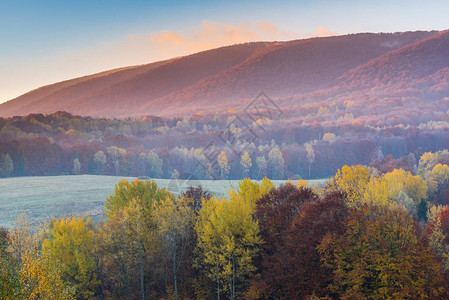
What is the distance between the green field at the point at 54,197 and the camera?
67938 mm

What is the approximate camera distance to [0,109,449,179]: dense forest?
134 m

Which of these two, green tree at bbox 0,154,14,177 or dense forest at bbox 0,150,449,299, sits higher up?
green tree at bbox 0,154,14,177

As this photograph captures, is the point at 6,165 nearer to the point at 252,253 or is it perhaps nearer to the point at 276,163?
the point at 276,163

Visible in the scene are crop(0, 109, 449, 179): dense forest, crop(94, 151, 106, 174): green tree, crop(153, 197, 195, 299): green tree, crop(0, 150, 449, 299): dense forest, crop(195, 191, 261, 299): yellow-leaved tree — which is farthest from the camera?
crop(94, 151, 106, 174): green tree

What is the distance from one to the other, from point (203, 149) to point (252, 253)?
12257cm

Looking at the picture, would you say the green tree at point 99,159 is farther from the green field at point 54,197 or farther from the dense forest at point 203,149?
the green field at point 54,197

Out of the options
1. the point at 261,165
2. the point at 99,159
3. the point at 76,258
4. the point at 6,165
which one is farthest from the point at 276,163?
the point at 76,258

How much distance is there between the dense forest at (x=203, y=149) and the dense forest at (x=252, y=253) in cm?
8264

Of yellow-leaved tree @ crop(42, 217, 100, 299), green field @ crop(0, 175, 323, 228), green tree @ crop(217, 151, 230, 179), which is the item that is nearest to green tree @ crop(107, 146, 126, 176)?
green field @ crop(0, 175, 323, 228)

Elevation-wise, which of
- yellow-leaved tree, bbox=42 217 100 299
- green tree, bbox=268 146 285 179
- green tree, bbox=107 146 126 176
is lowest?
green tree, bbox=268 146 285 179

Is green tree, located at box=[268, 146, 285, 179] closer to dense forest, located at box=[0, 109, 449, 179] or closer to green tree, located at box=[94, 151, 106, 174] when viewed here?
dense forest, located at box=[0, 109, 449, 179]

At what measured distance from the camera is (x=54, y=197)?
78.5 metres

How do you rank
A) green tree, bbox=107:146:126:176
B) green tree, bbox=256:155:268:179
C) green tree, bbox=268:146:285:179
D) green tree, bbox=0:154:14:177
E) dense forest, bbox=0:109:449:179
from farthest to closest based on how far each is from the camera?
green tree, bbox=268:146:285:179 < green tree, bbox=256:155:268:179 < green tree, bbox=107:146:126:176 < dense forest, bbox=0:109:449:179 < green tree, bbox=0:154:14:177

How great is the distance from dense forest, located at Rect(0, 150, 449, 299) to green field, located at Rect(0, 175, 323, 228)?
26.9m
